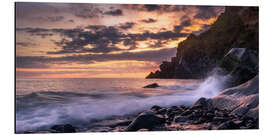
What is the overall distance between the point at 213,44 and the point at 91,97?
3293 mm

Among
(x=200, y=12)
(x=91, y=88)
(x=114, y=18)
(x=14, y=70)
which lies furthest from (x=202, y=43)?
(x=14, y=70)

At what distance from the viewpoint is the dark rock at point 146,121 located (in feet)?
16.9

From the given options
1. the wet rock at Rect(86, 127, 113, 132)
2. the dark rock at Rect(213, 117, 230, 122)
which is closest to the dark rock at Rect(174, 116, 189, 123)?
the dark rock at Rect(213, 117, 230, 122)

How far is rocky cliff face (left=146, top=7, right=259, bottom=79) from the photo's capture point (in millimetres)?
5734

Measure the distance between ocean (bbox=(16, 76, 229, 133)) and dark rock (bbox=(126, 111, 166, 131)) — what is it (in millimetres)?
398

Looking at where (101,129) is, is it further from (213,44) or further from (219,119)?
(213,44)

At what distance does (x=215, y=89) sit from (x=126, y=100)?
90.1 inches

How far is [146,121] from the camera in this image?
520 centimetres

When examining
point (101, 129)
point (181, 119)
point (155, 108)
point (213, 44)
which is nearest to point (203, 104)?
point (181, 119)

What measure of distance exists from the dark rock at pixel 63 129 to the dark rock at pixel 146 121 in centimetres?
120

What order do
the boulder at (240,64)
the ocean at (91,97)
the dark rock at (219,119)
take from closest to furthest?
the ocean at (91,97) → the dark rock at (219,119) → the boulder at (240,64)

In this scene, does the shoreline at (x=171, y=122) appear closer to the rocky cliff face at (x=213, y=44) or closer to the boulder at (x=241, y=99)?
the boulder at (x=241, y=99)

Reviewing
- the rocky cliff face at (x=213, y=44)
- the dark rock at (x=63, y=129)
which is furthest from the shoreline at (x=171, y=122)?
the rocky cliff face at (x=213, y=44)

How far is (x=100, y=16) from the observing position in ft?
17.6
